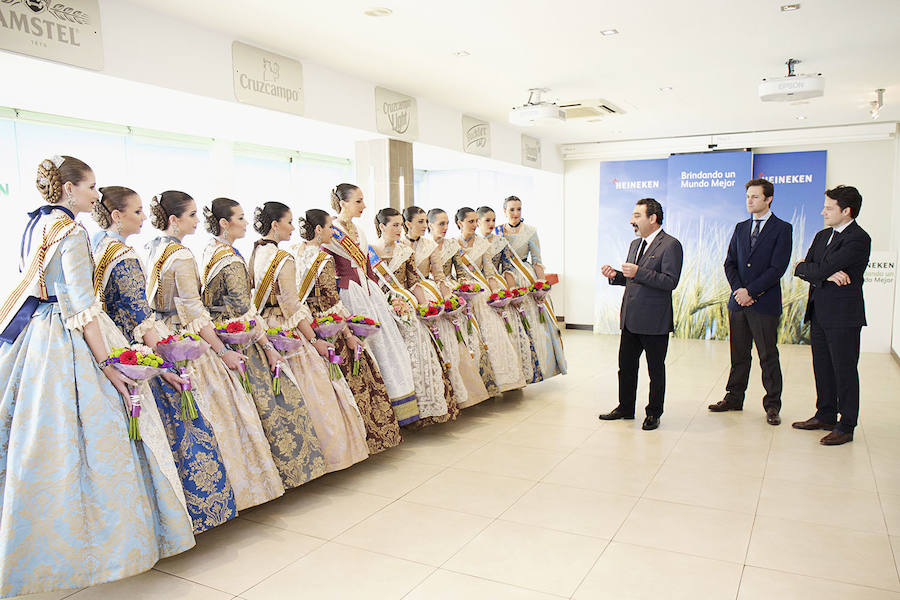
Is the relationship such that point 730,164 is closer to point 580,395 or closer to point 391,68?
point 580,395

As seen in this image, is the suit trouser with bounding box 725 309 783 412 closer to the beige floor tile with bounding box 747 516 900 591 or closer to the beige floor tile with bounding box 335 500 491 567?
the beige floor tile with bounding box 747 516 900 591

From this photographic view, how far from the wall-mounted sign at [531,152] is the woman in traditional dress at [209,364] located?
267 inches

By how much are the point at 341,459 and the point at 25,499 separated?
175 centimetres

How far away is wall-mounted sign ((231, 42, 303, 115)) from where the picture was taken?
4.92 metres

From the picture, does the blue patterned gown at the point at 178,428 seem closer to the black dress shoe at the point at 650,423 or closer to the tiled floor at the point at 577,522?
the tiled floor at the point at 577,522

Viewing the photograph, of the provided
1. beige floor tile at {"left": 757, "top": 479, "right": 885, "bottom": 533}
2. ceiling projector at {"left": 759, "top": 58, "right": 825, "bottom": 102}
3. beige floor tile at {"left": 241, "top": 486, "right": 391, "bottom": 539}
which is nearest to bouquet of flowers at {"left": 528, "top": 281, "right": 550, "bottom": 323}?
ceiling projector at {"left": 759, "top": 58, "right": 825, "bottom": 102}

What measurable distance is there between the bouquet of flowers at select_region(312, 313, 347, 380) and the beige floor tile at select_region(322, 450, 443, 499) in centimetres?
66

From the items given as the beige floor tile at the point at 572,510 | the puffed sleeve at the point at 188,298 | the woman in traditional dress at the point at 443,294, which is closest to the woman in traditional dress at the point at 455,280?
the woman in traditional dress at the point at 443,294

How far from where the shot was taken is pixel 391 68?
583cm

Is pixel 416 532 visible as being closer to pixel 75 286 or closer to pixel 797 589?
pixel 797 589

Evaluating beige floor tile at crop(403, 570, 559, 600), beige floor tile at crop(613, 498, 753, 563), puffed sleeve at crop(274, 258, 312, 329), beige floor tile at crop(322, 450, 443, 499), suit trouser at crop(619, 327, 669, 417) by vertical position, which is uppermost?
puffed sleeve at crop(274, 258, 312, 329)

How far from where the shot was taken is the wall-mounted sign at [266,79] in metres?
4.92

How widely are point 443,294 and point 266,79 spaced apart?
7.26 feet

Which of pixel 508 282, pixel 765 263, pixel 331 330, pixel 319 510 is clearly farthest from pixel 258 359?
pixel 765 263
